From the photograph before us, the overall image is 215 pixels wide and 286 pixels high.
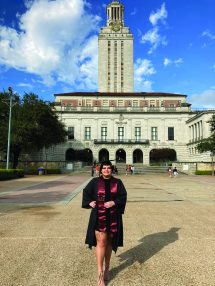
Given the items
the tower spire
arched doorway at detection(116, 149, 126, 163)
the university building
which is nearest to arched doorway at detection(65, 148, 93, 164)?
the university building

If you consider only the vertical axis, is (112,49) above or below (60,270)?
above

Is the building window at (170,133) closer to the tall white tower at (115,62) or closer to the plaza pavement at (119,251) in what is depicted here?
the tall white tower at (115,62)

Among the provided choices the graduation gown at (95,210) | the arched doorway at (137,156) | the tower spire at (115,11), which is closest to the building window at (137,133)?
the arched doorway at (137,156)

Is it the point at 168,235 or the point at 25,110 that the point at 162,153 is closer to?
the point at 25,110

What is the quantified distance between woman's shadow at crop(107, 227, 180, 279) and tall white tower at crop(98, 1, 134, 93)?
9258 cm

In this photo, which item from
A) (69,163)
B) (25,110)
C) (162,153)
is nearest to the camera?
(25,110)

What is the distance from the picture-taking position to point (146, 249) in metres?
6.01

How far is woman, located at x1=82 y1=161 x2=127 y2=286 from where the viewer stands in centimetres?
444

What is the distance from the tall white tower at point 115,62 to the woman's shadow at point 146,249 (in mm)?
92580

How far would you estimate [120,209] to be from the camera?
4.54m

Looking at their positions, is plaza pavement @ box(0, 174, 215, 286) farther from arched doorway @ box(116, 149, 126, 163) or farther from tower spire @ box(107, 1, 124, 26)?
tower spire @ box(107, 1, 124, 26)

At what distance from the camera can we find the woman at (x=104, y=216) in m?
4.44

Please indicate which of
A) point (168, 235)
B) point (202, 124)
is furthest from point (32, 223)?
point (202, 124)

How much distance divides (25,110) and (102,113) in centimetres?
3492
